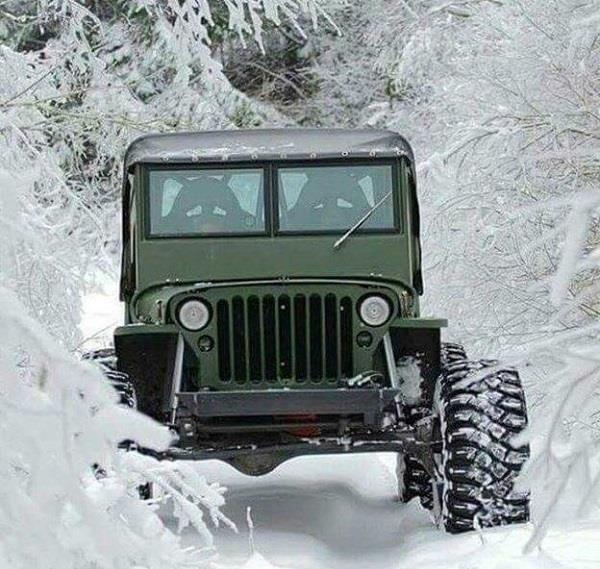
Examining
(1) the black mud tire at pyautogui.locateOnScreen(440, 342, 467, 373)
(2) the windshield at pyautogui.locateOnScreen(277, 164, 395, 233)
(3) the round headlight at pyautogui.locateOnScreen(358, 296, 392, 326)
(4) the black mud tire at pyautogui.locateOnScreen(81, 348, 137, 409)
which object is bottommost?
(4) the black mud tire at pyautogui.locateOnScreen(81, 348, 137, 409)

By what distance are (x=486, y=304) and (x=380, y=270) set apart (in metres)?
3.46

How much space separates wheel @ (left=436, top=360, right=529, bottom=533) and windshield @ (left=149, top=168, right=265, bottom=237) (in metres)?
1.55

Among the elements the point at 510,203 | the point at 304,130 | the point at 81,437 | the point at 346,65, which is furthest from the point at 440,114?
the point at 81,437

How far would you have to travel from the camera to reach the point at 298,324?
6.61 m

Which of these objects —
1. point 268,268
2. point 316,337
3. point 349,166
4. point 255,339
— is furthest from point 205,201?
point 316,337

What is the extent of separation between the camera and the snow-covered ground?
5332mm

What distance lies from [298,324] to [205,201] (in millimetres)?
956

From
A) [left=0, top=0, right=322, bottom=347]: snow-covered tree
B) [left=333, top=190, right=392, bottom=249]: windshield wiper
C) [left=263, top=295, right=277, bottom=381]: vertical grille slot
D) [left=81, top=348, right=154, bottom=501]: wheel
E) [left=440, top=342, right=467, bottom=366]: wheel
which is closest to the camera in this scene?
[left=0, top=0, right=322, bottom=347]: snow-covered tree

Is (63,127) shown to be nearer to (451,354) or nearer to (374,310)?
(374,310)

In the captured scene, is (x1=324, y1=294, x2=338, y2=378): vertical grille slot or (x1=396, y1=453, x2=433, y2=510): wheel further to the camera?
(x1=396, y1=453, x2=433, y2=510): wheel

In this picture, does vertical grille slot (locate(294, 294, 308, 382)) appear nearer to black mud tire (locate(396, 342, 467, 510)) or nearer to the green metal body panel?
the green metal body panel

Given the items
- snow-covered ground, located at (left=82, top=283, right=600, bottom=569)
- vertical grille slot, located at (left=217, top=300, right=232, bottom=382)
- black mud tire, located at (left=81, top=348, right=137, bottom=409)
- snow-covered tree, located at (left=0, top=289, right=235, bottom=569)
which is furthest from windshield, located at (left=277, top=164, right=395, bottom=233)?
snow-covered tree, located at (left=0, top=289, right=235, bottom=569)

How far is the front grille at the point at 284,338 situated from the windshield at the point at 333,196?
60 cm

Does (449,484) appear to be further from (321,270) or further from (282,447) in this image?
(321,270)
